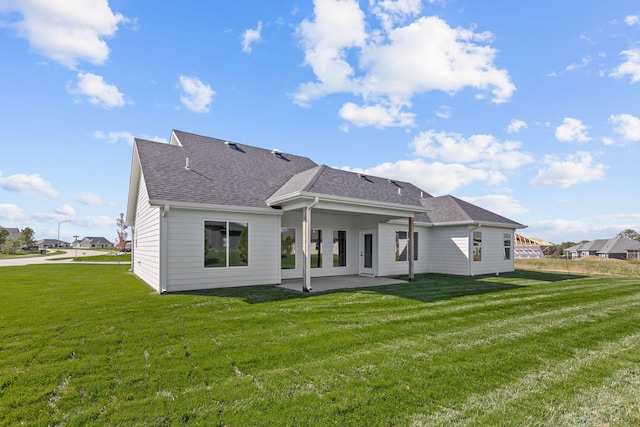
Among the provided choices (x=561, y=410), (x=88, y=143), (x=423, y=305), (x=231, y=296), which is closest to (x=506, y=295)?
(x=423, y=305)

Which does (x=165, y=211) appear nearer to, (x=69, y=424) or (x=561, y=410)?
(x=69, y=424)

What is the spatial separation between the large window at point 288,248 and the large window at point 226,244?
178 cm

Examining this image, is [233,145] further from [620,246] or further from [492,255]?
[620,246]

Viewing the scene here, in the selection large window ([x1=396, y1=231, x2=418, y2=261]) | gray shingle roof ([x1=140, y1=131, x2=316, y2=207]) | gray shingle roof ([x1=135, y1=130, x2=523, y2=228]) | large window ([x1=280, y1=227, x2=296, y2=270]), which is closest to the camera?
gray shingle roof ([x1=140, y1=131, x2=316, y2=207])

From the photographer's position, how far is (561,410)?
3.11 m

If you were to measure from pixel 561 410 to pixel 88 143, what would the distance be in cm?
1485

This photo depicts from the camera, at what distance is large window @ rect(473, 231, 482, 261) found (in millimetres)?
15266

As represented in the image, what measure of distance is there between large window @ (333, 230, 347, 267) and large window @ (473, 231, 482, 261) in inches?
251

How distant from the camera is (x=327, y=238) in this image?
A: 1360 centimetres

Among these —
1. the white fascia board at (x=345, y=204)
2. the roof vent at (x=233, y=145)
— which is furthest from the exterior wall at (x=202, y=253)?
the roof vent at (x=233, y=145)

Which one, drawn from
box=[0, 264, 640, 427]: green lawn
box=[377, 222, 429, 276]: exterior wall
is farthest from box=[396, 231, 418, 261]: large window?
box=[0, 264, 640, 427]: green lawn

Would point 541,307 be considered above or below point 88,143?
below

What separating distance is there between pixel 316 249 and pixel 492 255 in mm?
9416

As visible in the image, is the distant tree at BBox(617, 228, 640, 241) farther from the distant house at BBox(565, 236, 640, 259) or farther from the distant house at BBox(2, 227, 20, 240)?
the distant house at BBox(2, 227, 20, 240)
